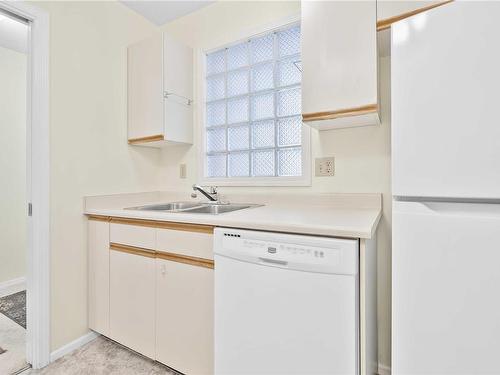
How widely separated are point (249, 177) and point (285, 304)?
1.10 meters

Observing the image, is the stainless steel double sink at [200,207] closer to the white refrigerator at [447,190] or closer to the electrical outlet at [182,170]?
the electrical outlet at [182,170]

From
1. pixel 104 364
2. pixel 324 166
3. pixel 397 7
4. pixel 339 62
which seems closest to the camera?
pixel 397 7

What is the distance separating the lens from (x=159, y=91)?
1938 mm

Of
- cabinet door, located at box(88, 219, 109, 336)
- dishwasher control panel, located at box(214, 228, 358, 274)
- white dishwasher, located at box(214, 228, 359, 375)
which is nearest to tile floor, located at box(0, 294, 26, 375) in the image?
cabinet door, located at box(88, 219, 109, 336)

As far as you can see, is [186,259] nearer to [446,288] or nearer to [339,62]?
[446,288]

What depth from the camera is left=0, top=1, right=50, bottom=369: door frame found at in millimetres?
1524

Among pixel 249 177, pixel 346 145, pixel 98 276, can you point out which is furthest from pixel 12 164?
pixel 346 145

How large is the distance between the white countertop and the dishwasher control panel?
1.2 inches

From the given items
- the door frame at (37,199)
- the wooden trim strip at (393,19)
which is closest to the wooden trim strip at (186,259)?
the door frame at (37,199)

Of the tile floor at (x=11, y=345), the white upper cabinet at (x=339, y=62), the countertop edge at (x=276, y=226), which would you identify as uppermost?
the white upper cabinet at (x=339, y=62)

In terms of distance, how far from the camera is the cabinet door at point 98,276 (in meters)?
1.68

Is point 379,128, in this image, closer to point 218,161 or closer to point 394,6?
point 394,6

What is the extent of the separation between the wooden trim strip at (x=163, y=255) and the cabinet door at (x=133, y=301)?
0.06 feet

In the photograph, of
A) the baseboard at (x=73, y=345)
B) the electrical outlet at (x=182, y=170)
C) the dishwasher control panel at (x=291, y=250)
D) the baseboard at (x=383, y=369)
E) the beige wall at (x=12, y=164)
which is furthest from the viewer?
the beige wall at (x=12, y=164)
